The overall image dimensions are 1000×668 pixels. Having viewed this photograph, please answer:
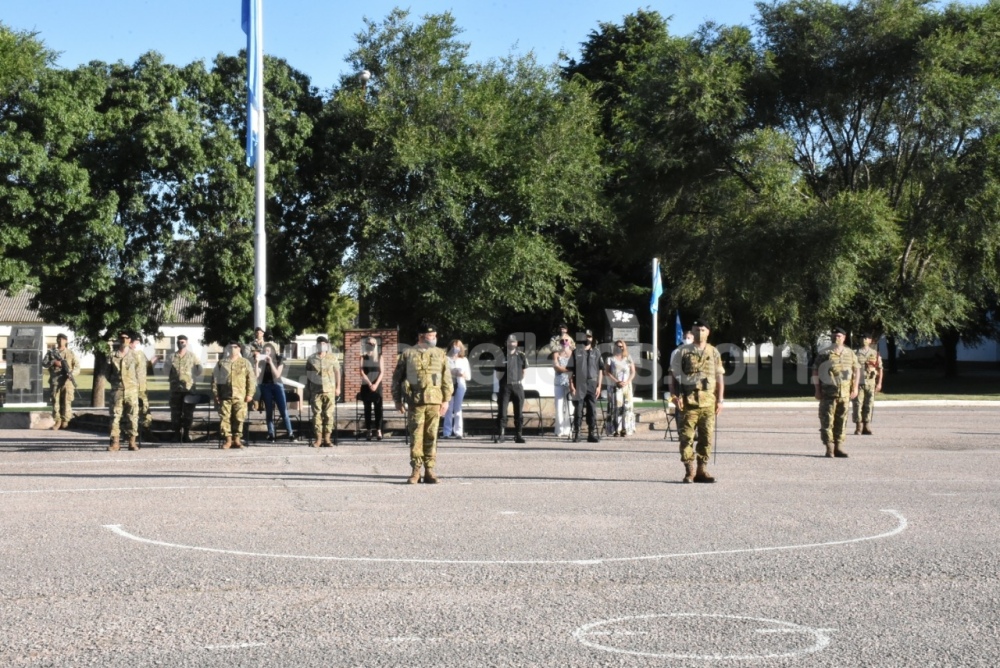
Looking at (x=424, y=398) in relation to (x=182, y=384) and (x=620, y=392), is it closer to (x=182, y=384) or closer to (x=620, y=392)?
(x=182, y=384)

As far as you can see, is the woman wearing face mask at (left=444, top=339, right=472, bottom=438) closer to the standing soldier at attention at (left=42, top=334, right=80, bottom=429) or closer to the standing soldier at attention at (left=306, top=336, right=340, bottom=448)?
the standing soldier at attention at (left=306, top=336, right=340, bottom=448)

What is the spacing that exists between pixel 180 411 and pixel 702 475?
10.1 meters

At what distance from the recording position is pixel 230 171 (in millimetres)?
33094

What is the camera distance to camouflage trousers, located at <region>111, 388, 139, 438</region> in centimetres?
1841

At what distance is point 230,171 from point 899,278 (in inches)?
851

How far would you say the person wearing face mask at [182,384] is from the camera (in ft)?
64.7

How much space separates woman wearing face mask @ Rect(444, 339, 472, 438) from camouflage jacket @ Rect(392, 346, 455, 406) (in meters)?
6.55

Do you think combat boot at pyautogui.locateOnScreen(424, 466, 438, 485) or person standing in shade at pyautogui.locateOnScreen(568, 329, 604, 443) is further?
person standing in shade at pyautogui.locateOnScreen(568, 329, 604, 443)

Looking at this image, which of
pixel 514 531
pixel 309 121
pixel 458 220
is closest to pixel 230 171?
pixel 309 121

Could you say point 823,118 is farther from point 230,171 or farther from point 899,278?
Answer: point 230,171

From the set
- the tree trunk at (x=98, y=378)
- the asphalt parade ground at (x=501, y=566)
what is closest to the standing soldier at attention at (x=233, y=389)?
the asphalt parade ground at (x=501, y=566)

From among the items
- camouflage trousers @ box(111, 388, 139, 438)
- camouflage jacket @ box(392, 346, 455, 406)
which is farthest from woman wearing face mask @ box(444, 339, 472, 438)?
camouflage jacket @ box(392, 346, 455, 406)

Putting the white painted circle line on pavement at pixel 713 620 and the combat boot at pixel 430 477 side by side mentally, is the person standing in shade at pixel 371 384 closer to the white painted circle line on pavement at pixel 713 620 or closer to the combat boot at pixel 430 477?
the combat boot at pixel 430 477

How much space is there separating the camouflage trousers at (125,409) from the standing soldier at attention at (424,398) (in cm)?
636
